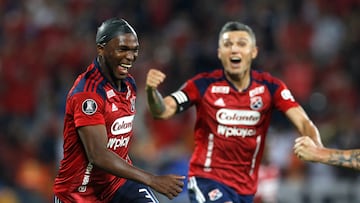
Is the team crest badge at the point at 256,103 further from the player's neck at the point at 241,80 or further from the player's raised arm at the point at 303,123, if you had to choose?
the player's raised arm at the point at 303,123

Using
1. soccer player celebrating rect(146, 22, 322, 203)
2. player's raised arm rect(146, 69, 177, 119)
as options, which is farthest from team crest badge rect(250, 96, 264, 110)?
player's raised arm rect(146, 69, 177, 119)

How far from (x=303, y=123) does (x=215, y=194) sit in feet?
3.15

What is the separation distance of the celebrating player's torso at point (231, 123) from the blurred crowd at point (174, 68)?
3.83 metres

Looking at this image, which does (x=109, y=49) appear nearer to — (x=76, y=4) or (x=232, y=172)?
(x=232, y=172)

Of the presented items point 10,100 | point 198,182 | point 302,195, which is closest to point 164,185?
point 198,182

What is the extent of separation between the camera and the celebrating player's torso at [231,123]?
7.68 m

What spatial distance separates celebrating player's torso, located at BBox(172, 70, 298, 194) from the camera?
7.68m

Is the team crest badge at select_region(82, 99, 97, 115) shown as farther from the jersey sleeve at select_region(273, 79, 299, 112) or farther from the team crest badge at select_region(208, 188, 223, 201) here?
the jersey sleeve at select_region(273, 79, 299, 112)

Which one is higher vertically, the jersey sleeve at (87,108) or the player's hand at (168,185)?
the jersey sleeve at (87,108)

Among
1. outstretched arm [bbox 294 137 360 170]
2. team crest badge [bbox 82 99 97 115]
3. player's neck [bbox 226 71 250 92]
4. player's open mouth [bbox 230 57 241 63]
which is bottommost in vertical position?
outstretched arm [bbox 294 137 360 170]

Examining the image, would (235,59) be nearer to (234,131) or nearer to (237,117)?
(237,117)

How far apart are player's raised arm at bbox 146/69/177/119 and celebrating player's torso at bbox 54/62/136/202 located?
0.42 metres

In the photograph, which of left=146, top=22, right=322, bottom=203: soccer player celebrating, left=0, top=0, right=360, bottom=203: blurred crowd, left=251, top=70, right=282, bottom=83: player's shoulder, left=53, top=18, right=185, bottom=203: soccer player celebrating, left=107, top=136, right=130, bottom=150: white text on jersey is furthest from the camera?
left=0, top=0, right=360, bottom=203: blurred crowd

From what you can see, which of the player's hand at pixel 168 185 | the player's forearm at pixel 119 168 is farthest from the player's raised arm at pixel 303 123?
the player's forearm at pixel 119 168
